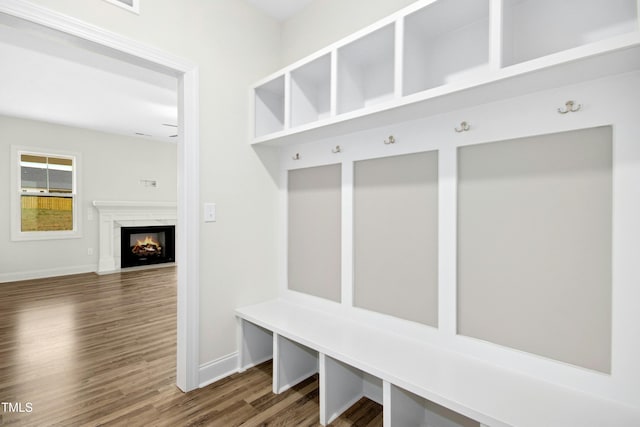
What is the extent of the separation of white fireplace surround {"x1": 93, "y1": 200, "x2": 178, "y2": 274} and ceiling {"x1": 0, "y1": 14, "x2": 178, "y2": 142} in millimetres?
1538

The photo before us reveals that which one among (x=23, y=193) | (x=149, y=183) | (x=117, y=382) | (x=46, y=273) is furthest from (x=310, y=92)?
(x=46, y=273)

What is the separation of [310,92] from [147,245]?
20.8 ft

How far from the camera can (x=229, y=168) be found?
2262 mm

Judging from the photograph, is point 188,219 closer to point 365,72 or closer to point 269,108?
point 269,108

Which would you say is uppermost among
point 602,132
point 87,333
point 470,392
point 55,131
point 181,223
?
point 55,131

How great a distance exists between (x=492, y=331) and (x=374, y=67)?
63.3 inches

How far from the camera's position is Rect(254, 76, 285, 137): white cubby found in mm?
2375

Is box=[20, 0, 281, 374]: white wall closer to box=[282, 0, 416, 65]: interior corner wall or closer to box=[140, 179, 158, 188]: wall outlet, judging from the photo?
box=[282, 0, 416, 65]: interior corner wall

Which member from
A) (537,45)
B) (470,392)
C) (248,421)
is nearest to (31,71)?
(248,421)

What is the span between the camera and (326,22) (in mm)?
2219

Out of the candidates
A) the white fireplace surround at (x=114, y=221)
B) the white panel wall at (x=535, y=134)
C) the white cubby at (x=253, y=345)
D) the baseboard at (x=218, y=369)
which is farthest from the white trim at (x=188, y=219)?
the white fireplace surround at (x=114, y=221)

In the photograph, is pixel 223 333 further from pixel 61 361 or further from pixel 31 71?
pixel 31 71

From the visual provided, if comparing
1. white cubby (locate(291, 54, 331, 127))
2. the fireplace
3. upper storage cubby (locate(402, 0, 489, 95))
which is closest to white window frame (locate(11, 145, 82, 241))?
the fireplace

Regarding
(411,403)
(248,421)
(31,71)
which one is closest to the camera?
(411,403)
